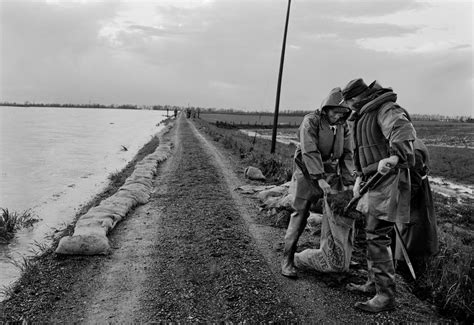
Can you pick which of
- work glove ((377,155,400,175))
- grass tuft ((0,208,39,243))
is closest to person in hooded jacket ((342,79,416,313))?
work glove ((377,155,400,175))

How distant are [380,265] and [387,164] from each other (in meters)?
1.05

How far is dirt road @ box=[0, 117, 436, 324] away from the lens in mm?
3820

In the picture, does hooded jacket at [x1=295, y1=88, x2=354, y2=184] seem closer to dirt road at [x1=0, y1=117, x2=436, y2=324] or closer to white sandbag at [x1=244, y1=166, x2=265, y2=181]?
dirt road at [x1=0, y1=117, x2=436, y2=324]

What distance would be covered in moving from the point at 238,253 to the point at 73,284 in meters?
2.16

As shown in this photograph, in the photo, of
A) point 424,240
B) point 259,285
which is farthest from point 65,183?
point 424,240

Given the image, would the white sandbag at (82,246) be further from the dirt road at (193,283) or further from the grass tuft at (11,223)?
the grass tuft at (11,223)

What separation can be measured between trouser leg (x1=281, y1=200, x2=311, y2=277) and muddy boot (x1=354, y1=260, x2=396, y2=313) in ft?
3.02

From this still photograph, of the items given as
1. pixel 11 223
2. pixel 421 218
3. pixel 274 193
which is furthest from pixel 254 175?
pixel 421 218

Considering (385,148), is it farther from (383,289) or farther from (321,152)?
(383,289)

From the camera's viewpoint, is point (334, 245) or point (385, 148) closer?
point (385, 148)

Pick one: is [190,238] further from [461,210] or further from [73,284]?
[461,210]

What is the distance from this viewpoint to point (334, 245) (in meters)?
4.20

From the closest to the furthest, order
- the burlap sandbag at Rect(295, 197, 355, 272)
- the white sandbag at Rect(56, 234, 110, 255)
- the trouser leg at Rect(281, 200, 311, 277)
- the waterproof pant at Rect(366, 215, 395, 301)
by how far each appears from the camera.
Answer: the waterproof pant at Rect(366, 215, 395, 301)
the burlap sandbag at Rect(295, 197, 355, 272)
the trouser leg at Rect(281, 200, 311, 277)
the white sandbag at Rect(56, 234, 110, 255)

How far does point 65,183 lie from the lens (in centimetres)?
1375
